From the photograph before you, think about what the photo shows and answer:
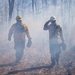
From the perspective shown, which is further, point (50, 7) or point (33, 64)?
point (50, 7)

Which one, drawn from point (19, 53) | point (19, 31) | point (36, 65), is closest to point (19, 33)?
point (19, 31)

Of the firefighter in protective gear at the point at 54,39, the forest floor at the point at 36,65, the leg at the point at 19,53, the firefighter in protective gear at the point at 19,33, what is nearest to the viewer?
the forest floor at the point at 36,65

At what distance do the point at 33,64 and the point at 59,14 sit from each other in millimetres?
33147

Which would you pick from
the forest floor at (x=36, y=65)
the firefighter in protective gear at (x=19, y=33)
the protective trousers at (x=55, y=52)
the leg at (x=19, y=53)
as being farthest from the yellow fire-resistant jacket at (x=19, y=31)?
the protective trousers at (x=55, y=52)

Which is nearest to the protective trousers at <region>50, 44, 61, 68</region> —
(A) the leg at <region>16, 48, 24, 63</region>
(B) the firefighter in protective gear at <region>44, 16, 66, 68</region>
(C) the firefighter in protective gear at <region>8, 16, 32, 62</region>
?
(B) the firefighter in protective gear at <region>44, 16, 66, 68</region>

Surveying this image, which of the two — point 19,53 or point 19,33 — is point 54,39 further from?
point 19,53

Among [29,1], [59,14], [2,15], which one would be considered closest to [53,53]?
[59,14]

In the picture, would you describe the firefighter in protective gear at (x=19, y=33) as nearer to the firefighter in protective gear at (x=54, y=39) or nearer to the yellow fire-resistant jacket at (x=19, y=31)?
the yellow fire-resistant jacket at (x=19, y=31)

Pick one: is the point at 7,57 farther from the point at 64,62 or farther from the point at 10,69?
the point at 64,62

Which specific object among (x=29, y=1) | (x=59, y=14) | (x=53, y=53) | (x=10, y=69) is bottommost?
(x=10, y=69)

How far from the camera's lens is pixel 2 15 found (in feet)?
146

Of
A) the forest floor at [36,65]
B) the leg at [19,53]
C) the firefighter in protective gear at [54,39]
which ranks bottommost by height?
the forest floor at [36,65]

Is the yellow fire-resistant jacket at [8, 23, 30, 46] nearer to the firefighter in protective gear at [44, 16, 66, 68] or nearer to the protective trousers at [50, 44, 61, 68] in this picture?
the firefighter in protective gear at [44, 16, 66, 68]

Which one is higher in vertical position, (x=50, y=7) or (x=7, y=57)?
(x=50, y=7)
